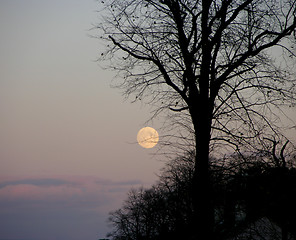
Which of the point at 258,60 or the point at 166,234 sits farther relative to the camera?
the point at 166,234

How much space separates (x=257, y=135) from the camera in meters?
12.3

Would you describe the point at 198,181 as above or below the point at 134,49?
below

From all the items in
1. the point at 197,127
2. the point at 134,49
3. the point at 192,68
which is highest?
the point at 134,49

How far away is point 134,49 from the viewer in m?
13.0

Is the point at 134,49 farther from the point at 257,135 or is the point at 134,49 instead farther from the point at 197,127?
the point at 257,135

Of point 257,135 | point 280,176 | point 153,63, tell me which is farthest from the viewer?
point 153,63

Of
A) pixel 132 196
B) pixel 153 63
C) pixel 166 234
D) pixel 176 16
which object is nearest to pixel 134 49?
pixel 153 63

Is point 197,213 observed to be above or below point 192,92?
below

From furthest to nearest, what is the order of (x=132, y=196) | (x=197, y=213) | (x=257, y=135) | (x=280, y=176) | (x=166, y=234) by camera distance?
(x=132, y=196)
(x=166, y=234)
(x=257, y=135)
(x=197, y=213)
(x=280, y=176)

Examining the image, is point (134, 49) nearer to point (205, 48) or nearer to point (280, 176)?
point (205, 48)

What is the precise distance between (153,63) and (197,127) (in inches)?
114

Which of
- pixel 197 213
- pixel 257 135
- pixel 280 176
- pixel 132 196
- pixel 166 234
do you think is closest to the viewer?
pixel 280 176

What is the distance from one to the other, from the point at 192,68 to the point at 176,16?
6.33 ft

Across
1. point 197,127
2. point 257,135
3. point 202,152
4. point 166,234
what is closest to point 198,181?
point 202,152
